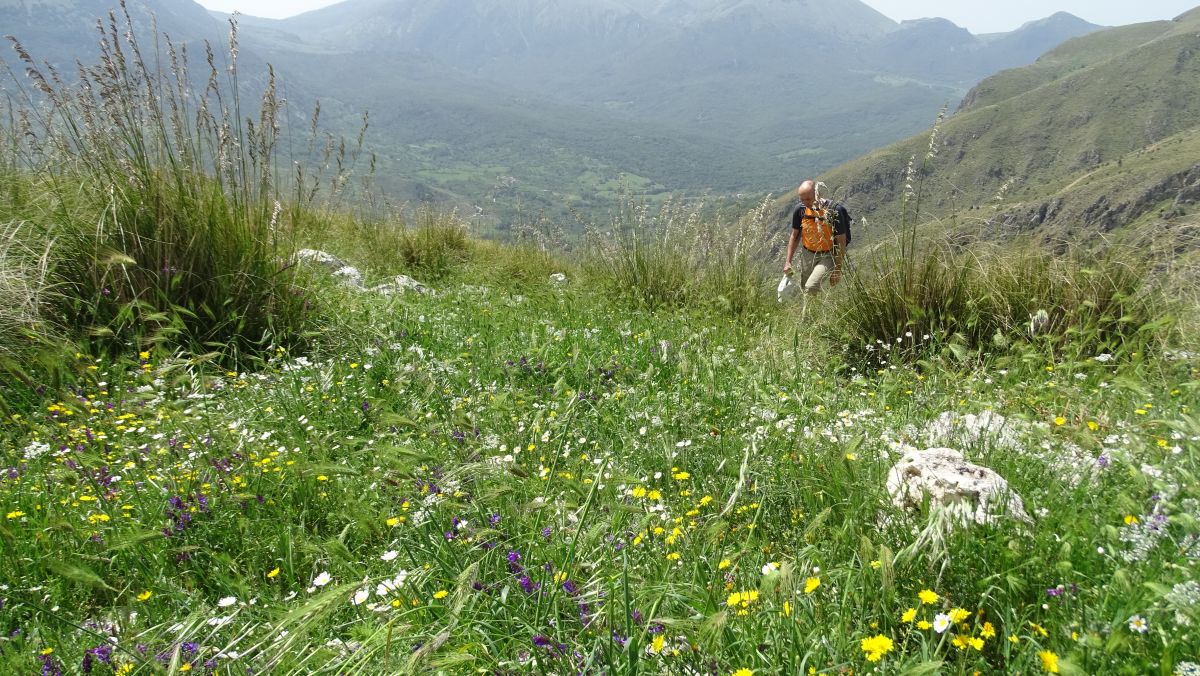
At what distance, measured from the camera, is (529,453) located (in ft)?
10.4

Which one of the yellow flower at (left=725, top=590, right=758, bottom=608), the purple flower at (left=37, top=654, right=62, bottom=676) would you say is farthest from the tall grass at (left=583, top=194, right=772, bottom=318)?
the purple flower at (left=37, top=654, right=62, bottom=676)

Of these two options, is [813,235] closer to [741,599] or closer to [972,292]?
[972,292]

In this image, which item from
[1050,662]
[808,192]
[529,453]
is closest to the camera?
[1050,662]

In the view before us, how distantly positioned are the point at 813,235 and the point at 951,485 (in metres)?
7.40

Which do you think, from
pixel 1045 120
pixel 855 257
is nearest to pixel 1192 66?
pixel 1045 120

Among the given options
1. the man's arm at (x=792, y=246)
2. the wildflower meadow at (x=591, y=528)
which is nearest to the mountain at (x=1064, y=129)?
the man's arm at (x=792, y=246)

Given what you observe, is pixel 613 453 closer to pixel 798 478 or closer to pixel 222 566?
pixel 798 478

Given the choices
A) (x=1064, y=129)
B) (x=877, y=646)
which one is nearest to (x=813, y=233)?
(x=877, y=646)

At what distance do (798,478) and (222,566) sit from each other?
7.31 feet

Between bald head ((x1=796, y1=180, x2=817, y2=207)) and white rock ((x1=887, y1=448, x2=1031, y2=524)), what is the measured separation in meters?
7.34

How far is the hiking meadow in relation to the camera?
166 cm

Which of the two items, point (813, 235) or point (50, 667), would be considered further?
point (813, 235)

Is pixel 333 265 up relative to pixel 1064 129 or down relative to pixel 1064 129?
down

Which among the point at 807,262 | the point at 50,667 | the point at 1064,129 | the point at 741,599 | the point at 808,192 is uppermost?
the point at 1064,129
